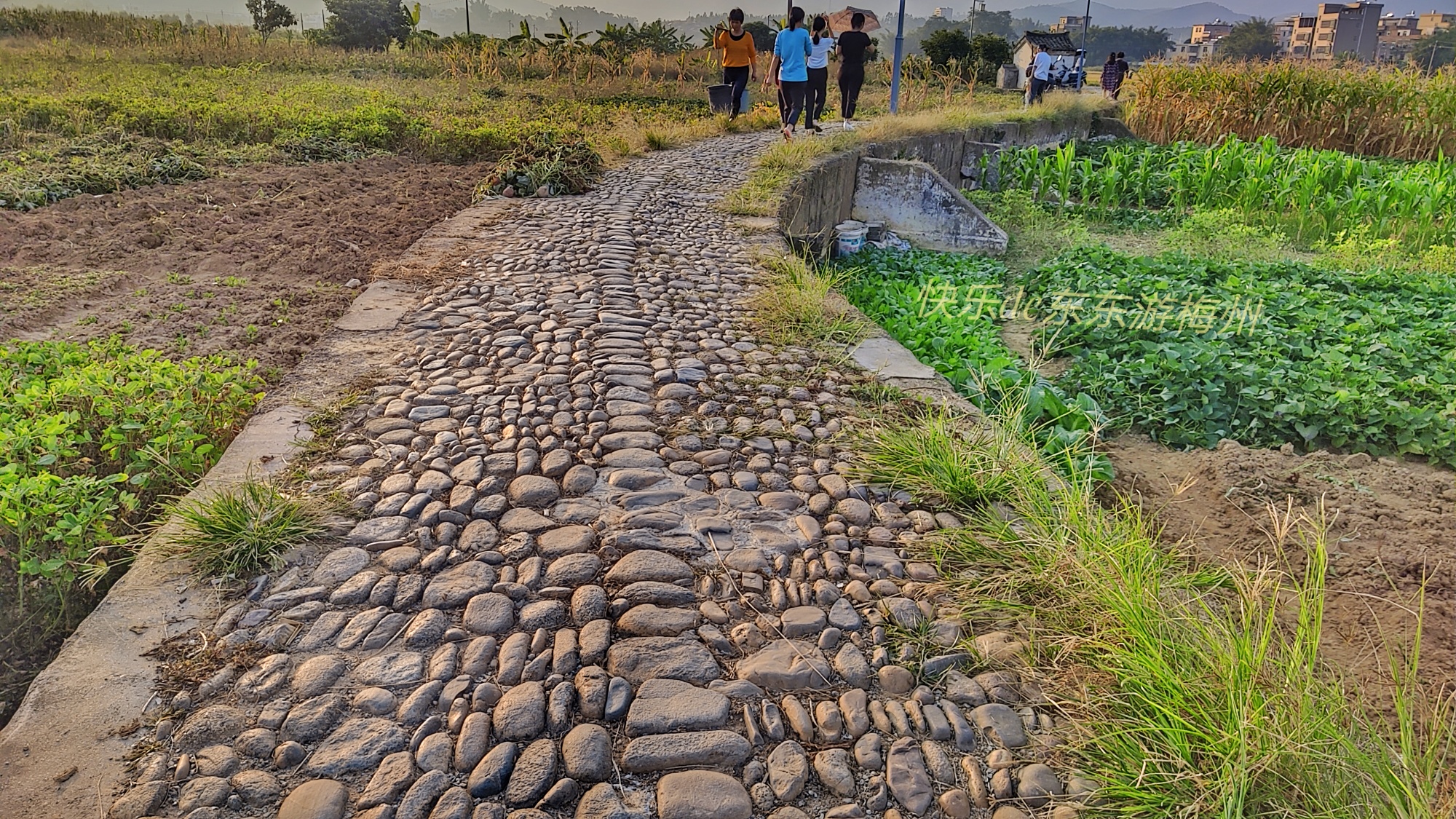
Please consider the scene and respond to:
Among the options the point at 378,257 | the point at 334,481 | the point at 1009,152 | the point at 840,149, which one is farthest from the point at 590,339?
the point at 1009,152

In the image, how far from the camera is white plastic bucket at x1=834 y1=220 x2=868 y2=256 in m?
9.18

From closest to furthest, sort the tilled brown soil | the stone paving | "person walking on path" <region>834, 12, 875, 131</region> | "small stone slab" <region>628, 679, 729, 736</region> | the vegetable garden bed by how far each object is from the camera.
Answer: the stone paving → "small stone slab" <region>628, 679, 729, 736</region> → the vegetable garden bed → the tilled brown soil → "person walking on path" <region>834, 12, 875, 131</region>

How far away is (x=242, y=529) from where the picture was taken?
2701 mm

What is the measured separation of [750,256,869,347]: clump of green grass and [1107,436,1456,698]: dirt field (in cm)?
167

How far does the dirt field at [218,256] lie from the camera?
512cm

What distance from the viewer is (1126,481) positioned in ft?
14.2

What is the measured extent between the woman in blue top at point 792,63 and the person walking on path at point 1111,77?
13.9 metres

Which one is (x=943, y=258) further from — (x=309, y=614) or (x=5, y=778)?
(x=5, y=778)

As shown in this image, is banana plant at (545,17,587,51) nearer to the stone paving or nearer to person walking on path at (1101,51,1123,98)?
person walking on path at (1101,51,1123,98)

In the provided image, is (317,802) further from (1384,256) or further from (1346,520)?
(1384,256)

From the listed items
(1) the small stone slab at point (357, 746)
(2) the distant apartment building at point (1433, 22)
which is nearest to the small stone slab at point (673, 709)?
(1) the small stone slab at point (357, 746)

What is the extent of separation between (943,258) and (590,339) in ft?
19.4

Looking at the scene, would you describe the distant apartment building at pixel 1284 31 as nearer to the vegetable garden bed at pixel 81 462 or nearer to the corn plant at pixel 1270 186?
the corn plant at pixel 1270 186

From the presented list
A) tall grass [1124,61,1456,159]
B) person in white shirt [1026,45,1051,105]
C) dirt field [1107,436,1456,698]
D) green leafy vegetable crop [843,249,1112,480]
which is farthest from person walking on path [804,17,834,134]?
dirt field [1107,436,1456,698]
